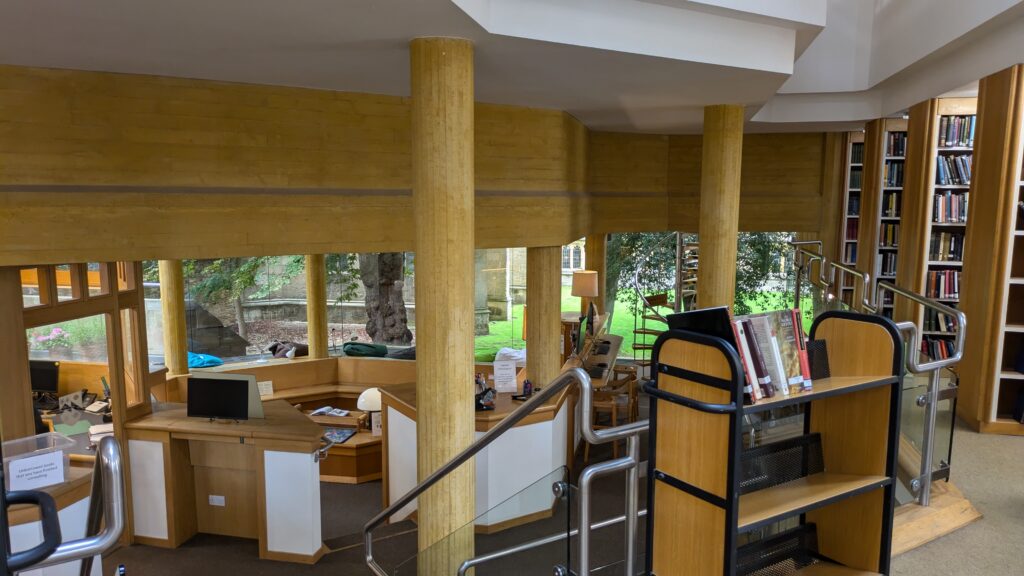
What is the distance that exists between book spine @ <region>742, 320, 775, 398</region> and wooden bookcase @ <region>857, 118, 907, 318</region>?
795cm

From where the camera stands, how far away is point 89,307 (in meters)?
6.85

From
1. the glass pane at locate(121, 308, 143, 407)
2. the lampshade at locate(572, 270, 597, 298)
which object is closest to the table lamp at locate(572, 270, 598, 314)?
the lampshade at locate(572, 270, 597, 298)

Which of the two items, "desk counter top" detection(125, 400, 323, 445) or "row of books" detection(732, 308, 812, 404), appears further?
"desk counter top" detection(125, 400, 323, 445)

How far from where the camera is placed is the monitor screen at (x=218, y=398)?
7250mm

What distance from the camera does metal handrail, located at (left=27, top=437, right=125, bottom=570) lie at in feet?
5.30

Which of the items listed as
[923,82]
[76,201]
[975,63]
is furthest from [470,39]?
[923,82]

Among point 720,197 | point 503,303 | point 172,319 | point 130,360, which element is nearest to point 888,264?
point 720,197

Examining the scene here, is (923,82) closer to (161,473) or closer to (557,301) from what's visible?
(557,301)

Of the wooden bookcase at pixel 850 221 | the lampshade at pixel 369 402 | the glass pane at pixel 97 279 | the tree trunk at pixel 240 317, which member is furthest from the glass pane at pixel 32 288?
the wooden bookcase at pixel 850 221

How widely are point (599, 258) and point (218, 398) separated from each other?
817 cm

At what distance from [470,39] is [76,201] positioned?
357 cm

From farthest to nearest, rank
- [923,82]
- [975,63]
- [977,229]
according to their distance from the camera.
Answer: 1. [923,82]
2. [975,63]
3. [977,229]

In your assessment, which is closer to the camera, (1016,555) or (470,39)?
(1016,555)

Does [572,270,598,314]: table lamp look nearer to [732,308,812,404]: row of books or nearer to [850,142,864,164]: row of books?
[850,142,864,164]: row of books
